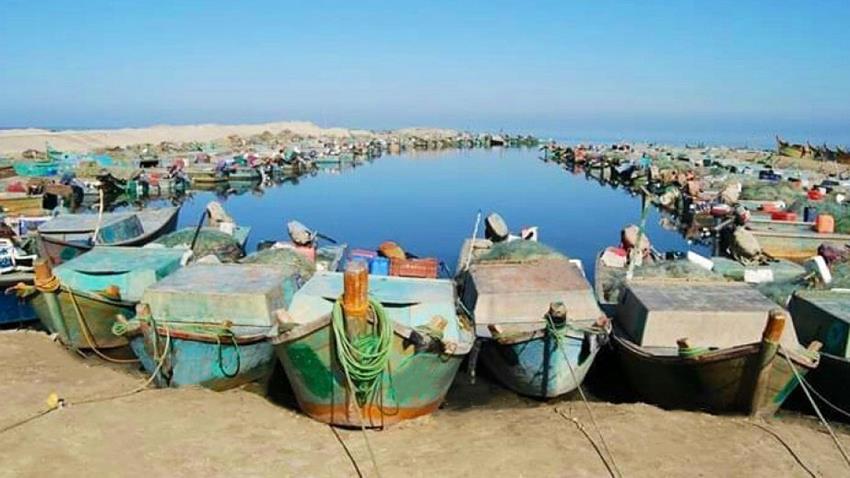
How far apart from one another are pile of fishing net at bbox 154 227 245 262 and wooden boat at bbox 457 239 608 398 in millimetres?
6387

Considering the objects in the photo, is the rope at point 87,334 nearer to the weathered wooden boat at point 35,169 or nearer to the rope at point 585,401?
the rope at point 585,401

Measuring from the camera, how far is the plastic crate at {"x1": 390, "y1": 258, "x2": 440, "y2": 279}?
1516 cm

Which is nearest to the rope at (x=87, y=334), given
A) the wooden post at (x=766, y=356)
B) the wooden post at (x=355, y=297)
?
the wooden post at (x=355, y=297)

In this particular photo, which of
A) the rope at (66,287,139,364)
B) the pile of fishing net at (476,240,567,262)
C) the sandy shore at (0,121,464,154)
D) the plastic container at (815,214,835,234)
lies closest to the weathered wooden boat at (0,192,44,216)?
the rope at (66,287,139,364)

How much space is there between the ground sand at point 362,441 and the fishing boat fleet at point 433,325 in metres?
0.45

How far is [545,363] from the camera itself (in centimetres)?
1156

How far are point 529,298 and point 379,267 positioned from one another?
416cm

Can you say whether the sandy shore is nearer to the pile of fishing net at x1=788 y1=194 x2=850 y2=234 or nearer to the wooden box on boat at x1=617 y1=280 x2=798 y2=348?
the pile of fishing net at x1=788 y1=194 x2=850 y2=234

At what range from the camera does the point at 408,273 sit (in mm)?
15172

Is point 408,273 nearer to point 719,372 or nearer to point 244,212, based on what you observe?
point 719,372

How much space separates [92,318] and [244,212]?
30106 millimetres

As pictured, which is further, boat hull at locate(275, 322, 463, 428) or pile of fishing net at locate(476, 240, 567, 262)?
pile of fishing net at locate(476, 240, 567, 262)

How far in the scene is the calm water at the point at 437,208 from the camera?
34.7 meters

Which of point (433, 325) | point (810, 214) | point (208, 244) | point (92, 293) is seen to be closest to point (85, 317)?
point (92, 293)
